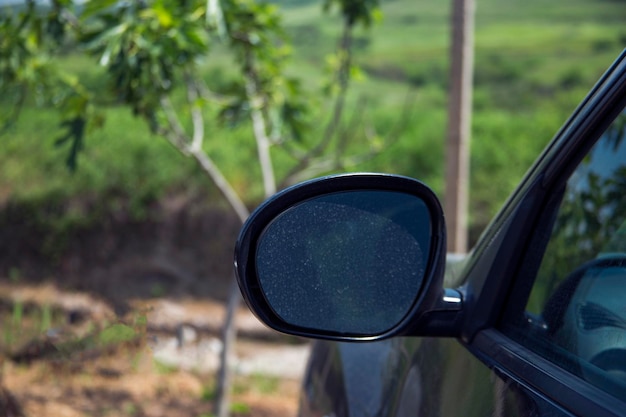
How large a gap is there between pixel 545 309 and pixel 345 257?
14.9 inches

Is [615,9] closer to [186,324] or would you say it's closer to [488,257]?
[186,324]

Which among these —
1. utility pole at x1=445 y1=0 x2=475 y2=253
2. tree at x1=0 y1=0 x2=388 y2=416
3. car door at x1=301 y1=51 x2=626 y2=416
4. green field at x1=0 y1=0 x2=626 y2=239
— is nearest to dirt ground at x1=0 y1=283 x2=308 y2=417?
tree at x1=0 y1=0 x2=388 y2=416

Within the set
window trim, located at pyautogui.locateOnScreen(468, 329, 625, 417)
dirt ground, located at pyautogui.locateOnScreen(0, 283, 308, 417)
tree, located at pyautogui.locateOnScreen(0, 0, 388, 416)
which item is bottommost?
dirt ground, located at pyautogui.locateOnScreen(0, 283, 308, 417)

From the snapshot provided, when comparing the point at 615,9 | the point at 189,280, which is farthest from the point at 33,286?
the point at 615,9

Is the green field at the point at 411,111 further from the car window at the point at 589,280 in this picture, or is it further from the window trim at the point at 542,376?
the window trim at the point at 542,376

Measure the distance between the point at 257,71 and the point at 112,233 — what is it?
451 centimetres

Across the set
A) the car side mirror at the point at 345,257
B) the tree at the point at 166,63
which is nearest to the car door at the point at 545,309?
the car side mirror at the point at 345,257

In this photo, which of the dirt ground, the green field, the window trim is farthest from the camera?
the green field

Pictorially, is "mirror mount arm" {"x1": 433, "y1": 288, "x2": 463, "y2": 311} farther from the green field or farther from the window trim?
the green field

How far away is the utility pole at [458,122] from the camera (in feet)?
15.1

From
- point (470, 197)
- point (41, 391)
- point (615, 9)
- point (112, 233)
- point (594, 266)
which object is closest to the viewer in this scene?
point (594, 266)

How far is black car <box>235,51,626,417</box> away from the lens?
51.1 inches

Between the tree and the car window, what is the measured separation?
7.28ft

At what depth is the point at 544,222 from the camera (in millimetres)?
1512
